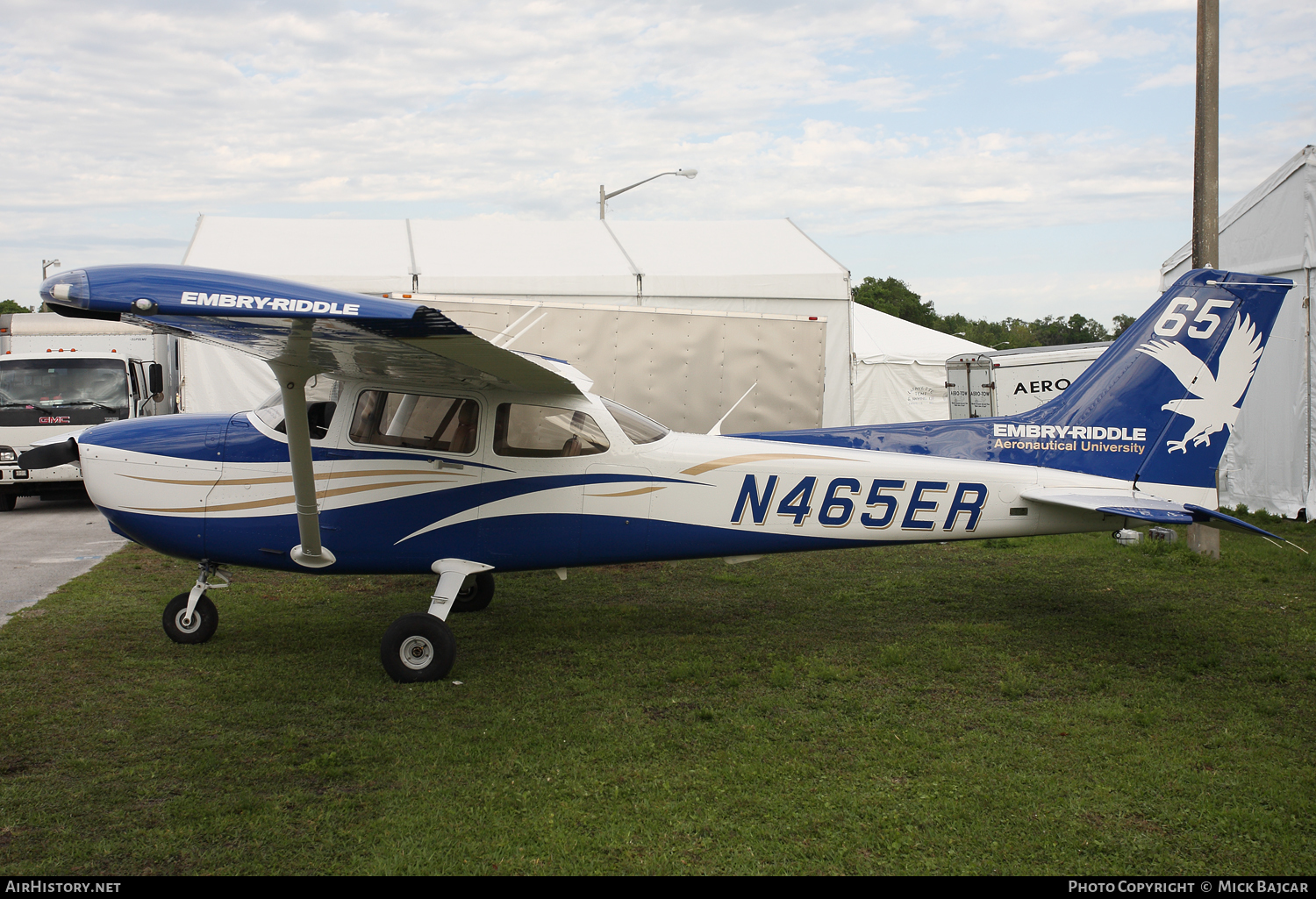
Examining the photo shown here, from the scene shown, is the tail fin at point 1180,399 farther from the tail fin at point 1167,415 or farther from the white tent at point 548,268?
the white tent at point 548,268

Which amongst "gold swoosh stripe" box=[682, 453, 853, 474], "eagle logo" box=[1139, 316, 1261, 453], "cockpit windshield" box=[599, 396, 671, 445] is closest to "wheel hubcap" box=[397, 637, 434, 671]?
"cockpit windshield" box=[599, 396, 671, 445]

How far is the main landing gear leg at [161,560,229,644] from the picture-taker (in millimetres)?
6074

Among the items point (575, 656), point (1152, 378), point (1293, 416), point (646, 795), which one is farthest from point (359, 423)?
point (1293, 416)

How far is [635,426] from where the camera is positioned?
609 cm

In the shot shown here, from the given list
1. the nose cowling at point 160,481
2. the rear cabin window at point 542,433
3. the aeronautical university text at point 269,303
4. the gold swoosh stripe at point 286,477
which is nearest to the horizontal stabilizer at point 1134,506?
the rear cabin window at point 542,433

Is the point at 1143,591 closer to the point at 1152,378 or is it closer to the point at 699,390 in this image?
the point at 1152,378

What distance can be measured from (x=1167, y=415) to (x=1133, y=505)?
0.92m

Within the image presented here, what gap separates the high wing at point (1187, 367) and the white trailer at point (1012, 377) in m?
10.1

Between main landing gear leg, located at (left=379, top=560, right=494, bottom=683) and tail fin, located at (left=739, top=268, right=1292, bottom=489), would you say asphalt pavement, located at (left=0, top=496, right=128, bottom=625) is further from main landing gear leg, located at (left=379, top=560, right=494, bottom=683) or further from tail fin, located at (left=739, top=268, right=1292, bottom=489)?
tail fin, located at (left=739, top=268, right=1292, bottom=489)

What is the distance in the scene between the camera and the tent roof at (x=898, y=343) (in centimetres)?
2431

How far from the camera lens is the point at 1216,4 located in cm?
902

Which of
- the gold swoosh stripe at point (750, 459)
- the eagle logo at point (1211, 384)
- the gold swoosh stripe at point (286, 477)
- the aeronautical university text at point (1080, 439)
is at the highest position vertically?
the eagle logo at point (1211, 384)

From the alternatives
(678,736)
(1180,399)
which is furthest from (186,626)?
(1180,399)

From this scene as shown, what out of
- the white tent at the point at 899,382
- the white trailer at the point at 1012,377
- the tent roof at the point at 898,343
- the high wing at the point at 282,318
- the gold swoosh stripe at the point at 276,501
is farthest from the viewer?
the tent roof at the point at 898,343
